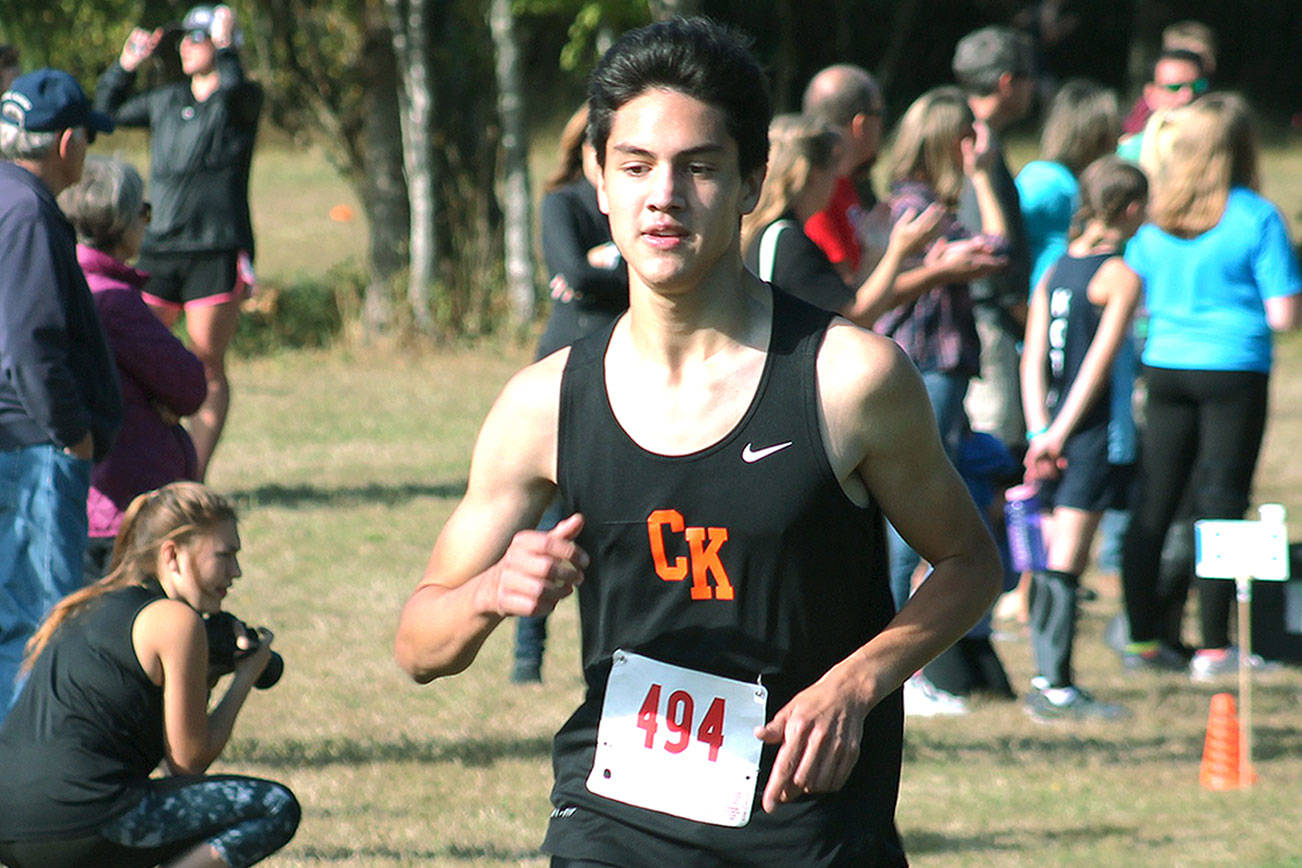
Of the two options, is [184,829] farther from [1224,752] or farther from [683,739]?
[1224,752]

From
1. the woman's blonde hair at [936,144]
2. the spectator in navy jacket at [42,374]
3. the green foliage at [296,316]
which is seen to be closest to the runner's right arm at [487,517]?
the spectator in navy jacket at [42,374]

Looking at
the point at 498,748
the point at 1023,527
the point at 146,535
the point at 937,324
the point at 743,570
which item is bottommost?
the point at 498,748

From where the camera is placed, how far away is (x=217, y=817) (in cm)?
398

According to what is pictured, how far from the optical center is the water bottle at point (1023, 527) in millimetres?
7547

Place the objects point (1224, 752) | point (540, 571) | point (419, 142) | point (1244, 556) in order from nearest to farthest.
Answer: point (540, 571) < point (1224, 752) < point (1244, 556) < point (419, 142)

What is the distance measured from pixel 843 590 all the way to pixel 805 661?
12cm

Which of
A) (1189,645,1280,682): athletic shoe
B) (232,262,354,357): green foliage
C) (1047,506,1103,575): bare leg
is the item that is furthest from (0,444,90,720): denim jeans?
(232,262,354,357): green foliage

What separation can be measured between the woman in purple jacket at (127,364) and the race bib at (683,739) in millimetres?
3032

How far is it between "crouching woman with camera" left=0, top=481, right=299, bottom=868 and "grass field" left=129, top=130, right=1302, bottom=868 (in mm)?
887

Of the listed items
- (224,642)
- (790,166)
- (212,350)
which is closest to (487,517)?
(224,642)

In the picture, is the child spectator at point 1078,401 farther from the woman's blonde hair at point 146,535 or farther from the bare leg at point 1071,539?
the woman's blonde hair at point 146,535

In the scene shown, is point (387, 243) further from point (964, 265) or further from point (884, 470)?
point (884, 470)

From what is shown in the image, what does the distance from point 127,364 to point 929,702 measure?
3189mm

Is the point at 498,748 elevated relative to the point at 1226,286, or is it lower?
lower
